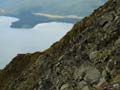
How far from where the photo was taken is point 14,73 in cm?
4409

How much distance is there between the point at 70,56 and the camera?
2067cm

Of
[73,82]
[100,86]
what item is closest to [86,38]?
[73,82]

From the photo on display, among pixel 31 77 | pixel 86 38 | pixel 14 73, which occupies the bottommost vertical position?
pixel 14 73

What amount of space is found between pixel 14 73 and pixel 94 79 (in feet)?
91.7

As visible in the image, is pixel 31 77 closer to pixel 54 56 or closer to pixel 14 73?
pixel 54 56

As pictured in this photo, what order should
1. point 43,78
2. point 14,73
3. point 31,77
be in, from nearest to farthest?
1. point 43,78
2. point 31,77
3. point 14,73

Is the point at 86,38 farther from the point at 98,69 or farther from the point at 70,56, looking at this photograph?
the point at 98,69

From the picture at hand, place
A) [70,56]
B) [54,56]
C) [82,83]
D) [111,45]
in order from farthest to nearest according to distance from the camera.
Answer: [54,56], [70,56], [111,45], [82,83]

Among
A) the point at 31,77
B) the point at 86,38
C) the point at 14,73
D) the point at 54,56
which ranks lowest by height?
the point at 14,73

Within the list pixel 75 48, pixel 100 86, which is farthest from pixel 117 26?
pixel 100 86

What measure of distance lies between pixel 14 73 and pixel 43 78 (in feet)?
72.6

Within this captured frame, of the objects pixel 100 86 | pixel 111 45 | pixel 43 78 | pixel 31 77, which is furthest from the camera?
pixel 31 77

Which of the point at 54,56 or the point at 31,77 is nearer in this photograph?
the point at 54,56

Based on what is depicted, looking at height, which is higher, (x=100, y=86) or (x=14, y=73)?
(x=100, y=86)
